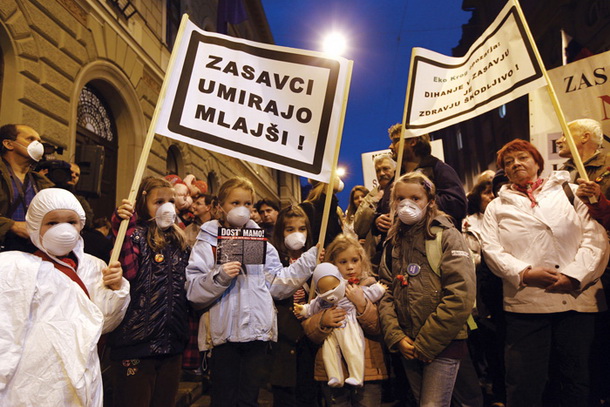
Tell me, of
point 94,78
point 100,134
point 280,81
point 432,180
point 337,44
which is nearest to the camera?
point 280,81

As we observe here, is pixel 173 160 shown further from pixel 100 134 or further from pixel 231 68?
pixel 231 68

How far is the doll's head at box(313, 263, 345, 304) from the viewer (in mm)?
2754

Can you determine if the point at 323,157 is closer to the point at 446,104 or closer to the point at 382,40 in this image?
the point at 446,104

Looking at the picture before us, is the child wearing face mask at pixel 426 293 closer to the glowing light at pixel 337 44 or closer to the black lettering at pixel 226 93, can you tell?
the black lettering at pixel 226 93

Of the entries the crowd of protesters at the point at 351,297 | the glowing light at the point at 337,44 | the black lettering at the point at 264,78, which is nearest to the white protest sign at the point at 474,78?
the crowd of protesters at the point at 351,297

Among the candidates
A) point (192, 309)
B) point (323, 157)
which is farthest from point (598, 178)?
point (192, 309)

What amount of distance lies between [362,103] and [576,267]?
318 ft

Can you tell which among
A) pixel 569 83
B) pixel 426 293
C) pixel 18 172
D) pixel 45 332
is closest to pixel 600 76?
pixel 569 83

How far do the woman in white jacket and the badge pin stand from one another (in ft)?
2.03

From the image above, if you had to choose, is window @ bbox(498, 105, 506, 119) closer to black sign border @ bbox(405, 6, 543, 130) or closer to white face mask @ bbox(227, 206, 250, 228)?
black sign border @ bbox(405, 6, 543, 130)

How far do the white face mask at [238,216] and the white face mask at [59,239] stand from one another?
0.94 m

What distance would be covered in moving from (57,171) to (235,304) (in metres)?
2.07

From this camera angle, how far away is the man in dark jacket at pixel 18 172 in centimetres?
303

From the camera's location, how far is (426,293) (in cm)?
265
